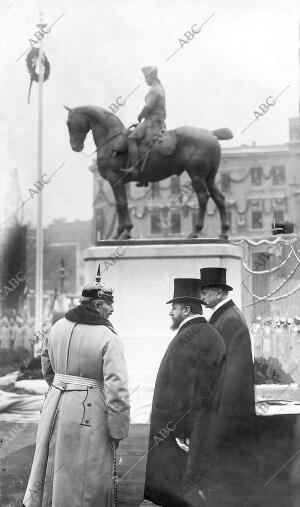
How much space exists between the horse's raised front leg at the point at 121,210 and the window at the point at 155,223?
15953 millimetres

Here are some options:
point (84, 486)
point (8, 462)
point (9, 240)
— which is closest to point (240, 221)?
point (9, 240)

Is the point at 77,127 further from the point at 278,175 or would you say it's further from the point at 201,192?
the point at 278,175

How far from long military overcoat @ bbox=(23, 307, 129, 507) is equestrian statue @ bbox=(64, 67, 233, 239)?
424cm

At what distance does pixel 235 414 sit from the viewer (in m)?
4.39

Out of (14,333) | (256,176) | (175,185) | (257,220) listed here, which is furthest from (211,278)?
(175,185)

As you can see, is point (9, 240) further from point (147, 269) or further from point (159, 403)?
point (159, 403)

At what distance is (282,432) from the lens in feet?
14.2

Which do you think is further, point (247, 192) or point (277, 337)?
point (247, 192)

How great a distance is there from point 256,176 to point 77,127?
11.4 m

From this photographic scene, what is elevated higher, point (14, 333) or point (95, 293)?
point (95, 293)

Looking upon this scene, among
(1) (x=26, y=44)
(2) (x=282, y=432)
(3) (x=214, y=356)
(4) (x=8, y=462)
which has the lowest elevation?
(4) (x=8, y=462)

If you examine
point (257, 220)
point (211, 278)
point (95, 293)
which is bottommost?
point (95, 293)

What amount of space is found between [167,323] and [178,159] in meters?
2.13

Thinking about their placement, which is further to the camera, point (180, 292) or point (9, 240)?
point (9, 240)
